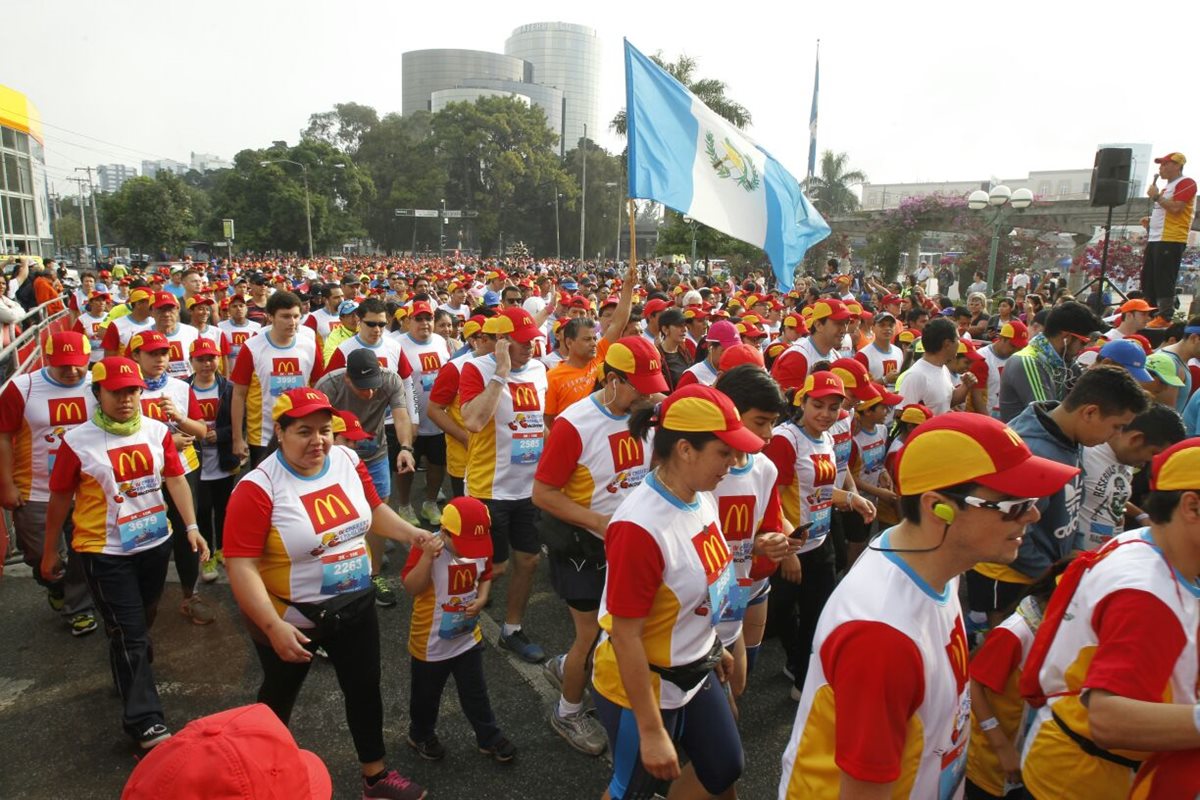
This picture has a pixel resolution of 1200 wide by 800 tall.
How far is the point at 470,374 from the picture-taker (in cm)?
516

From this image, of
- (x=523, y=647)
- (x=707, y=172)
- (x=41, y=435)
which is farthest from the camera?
(x=707, y=172)

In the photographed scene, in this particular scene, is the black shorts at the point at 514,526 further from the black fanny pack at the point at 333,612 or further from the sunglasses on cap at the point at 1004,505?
the sunglasses on cap at the point at 1004,505

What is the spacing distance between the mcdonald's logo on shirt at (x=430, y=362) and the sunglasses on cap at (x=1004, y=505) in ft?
19.7

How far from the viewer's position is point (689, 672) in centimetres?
263

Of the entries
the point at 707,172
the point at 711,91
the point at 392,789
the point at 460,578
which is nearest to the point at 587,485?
the point at 460,578

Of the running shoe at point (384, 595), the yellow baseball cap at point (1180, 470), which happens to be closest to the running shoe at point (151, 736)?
the running shoe at point (384, 595)

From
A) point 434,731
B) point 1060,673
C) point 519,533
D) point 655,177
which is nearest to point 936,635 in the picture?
point 1060,673

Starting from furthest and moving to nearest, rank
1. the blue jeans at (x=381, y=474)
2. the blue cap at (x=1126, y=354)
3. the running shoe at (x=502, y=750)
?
the blue jeans at (x=381, y=474) < the blue cap at (x=1126, y=354) < the running shoe at (x=502, y=750)

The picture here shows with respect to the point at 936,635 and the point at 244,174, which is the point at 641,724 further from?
the point at 244,174

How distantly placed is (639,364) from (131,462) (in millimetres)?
2796

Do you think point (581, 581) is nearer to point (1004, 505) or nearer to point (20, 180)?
point (1004, 505)

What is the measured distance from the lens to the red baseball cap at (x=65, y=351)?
15.6 ft

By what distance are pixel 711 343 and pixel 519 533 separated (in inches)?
86.9

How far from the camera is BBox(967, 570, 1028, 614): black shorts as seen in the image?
3.54m
